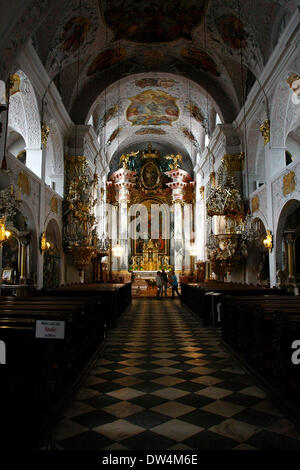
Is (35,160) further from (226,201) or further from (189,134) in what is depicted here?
(189,134)

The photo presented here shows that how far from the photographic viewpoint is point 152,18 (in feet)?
41.7

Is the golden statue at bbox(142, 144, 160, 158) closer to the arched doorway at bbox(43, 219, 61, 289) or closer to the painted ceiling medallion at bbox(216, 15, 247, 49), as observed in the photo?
the arched doorway at bbox(43, 219, 61, 289)

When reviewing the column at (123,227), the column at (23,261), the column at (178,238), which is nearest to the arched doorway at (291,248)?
the column at (23,261)

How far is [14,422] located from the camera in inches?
106

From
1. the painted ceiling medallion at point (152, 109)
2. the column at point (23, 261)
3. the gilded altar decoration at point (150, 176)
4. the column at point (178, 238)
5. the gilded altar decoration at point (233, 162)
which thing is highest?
the painted ceiling medallion at point (152, 109)

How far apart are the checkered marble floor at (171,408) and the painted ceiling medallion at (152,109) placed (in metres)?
15.8

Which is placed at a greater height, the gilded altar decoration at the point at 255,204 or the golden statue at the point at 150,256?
the gilded altar decoration at the point at 255,204

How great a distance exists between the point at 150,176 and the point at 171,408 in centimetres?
2351

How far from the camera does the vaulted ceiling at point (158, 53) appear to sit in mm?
11305

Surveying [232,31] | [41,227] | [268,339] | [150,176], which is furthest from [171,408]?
[150,176]

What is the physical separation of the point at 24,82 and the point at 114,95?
7.37 m

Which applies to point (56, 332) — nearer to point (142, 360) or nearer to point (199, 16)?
point (142, 360)

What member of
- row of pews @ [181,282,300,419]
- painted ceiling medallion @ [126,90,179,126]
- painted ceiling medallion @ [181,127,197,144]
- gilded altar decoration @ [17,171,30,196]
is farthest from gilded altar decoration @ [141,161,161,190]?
row of pews @ [181,282,300,419]

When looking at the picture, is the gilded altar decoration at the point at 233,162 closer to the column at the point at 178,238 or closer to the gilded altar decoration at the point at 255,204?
the gilded altar decoration at the point at 255,204
